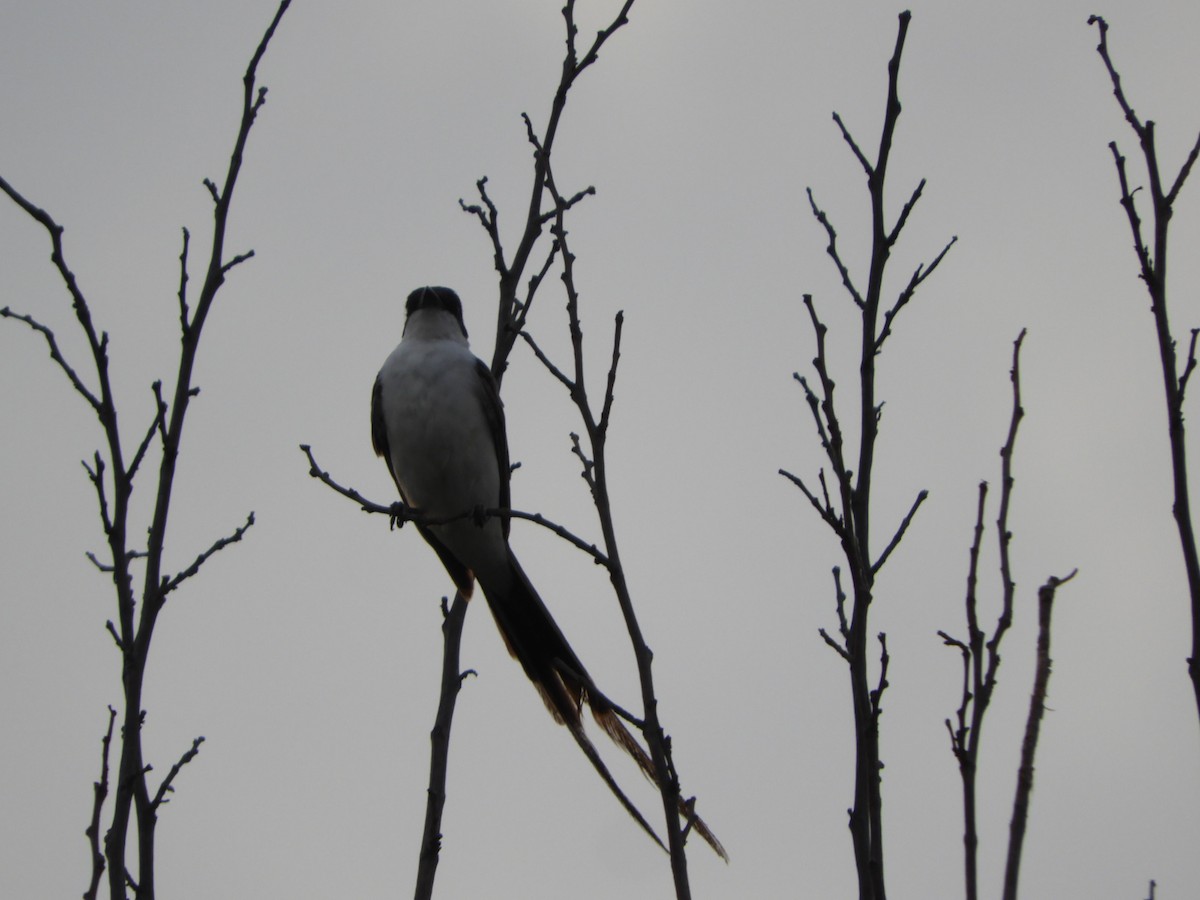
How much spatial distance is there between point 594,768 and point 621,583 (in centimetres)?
154

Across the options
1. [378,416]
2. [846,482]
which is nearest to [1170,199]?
[846,482]

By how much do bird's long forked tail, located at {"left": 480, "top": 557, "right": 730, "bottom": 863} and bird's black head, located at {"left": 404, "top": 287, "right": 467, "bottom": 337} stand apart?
1.55 meters

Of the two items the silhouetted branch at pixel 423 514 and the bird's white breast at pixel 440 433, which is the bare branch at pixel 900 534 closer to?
the silhouetted branch at pixel 423 514

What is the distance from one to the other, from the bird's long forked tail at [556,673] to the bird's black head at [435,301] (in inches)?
61.0

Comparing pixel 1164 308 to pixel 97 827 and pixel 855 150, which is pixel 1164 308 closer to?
pixel 855 150

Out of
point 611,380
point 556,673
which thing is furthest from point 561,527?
point 556,673

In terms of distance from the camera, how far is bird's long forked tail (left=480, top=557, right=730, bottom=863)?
3.92m

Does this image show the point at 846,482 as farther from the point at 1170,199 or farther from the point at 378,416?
the point at 378,416

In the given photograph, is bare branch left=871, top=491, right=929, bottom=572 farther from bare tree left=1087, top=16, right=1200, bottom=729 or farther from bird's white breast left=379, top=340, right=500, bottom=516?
bird's white breast left=379, top=340, right=500, bottom=516

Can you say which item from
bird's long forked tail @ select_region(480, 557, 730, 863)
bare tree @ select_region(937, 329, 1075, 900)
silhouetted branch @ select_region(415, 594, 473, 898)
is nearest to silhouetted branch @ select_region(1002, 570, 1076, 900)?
bare tree @ select_region(937, 329, 1075, 900)

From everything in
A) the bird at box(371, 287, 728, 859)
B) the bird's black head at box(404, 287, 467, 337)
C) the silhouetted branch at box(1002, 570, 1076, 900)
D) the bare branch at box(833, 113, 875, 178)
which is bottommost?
the silhouetted branch at box(1002, 570, 1076, 900)

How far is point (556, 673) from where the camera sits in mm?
5379

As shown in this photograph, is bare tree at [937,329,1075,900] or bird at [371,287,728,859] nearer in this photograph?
bare tree at [937,329,1075,900]

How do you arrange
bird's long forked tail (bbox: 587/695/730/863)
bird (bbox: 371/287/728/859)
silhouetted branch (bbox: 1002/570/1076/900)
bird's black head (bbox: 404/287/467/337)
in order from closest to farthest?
silhouetted branch (bbox: 1002/570/1076/900) → bird's long forked tail (bbox: 587/695/730/863) → bird (bbox: 371/287/728/859) → bird's black head (bbox: 404/287/467/337)
